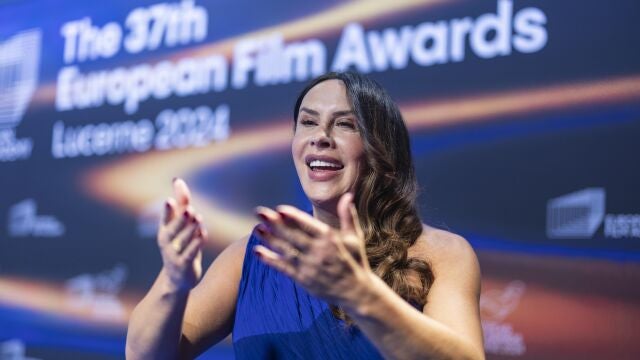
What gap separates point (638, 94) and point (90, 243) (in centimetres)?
251

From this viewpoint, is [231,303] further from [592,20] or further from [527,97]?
[592,20]

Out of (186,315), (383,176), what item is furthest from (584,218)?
(186,315)

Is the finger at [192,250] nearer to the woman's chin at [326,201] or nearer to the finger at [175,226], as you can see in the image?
the finger at [175,226]

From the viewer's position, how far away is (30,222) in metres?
4.03

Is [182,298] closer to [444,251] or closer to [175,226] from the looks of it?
[175,226]

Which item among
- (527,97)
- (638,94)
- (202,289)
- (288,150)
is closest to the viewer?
(202,289)

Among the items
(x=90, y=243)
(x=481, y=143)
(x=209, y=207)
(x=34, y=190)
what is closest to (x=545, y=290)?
(x=481, y=143)

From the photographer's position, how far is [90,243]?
3.80 meters

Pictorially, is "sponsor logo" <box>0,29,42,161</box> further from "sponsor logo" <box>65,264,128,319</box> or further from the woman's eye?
the woman's eye

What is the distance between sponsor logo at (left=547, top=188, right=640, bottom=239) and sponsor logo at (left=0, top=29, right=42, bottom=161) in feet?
8.83

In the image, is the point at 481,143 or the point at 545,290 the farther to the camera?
the point at 481,143

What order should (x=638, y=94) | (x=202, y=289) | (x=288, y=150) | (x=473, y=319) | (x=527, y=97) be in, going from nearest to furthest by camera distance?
(x=473, y=319) < (x=202, y=289) < (x=638, y=94) < (x=527, y=97) < (x=288, y=150)

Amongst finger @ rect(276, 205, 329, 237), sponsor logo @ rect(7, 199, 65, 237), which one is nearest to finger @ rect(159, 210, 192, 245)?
finger @ rect(276, 205, 329, 237)

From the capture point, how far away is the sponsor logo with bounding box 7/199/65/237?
3.94 metres
